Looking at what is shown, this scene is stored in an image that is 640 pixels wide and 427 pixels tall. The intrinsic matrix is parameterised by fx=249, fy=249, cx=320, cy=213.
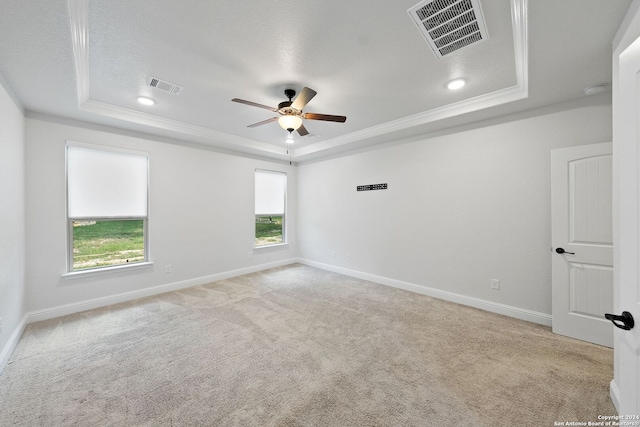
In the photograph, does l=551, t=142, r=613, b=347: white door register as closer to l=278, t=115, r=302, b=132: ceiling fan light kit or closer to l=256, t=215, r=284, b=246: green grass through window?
l=278, t=115, r=302, b=132: ceiling fan light kit

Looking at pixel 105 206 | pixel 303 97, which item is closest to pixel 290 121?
pixel 303 97

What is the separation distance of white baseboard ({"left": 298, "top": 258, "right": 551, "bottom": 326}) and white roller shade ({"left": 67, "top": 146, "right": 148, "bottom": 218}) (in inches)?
153

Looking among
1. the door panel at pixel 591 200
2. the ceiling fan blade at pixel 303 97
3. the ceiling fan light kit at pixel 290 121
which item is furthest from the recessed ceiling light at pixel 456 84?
the ceiling fan light kit at pixel 290 121

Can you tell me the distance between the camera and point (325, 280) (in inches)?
189

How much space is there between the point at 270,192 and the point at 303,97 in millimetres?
3537

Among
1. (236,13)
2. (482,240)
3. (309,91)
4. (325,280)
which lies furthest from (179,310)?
(482,240)

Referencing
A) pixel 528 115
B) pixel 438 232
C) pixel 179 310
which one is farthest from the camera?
pixel 438 232

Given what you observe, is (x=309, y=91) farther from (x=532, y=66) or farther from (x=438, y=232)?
(x=438, y=232)

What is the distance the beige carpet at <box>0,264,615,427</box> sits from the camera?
1714 mm

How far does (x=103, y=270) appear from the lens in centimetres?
356

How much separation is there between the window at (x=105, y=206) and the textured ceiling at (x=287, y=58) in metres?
0.54

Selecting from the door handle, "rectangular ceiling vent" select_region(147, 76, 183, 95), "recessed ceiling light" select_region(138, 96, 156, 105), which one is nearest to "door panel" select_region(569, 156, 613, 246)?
the door handle

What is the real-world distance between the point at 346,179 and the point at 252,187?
2.03 m

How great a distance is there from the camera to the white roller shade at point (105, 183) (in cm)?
339
